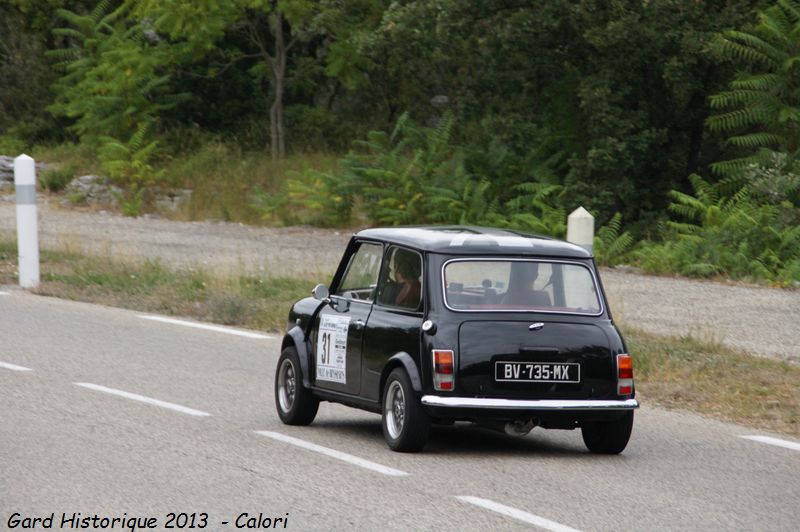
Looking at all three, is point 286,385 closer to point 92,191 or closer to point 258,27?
point 92,191

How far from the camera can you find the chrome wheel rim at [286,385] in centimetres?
987

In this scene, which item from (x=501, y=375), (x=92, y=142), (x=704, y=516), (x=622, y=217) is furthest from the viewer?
(x=92, y=142)

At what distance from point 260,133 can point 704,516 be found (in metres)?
31.0

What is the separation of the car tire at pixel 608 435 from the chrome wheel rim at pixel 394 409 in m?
1.18

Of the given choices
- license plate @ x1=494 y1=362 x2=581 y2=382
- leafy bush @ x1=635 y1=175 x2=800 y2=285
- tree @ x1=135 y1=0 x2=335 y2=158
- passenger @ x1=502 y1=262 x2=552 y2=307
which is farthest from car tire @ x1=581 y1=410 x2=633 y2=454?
tree @ x1=135 y1=0 x2=335 y2=158

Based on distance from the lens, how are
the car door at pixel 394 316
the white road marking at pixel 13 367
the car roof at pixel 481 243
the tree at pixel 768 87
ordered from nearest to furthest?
1. the car door at pixel 394 316
2. the car roof at pixel 481 243
3. the white road marking at pixel 13 367
4. the tree at pixel 768 87

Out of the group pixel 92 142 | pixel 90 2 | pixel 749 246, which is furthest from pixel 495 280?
pixel 90 2

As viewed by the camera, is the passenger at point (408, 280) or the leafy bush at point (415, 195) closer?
the passenger at point (408, 280)

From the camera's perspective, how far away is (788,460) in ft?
28.8

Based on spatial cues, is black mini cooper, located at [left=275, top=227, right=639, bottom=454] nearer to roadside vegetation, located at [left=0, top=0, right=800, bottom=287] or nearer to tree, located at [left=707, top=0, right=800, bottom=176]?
roadside vegetation, located at [left=0, top=0, right=800, bottom=287]

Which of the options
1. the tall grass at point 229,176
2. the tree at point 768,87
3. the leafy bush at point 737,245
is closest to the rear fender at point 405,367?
the leafy bush at point 737,245

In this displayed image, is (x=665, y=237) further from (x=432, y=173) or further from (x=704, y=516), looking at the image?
(x=704, y=516)

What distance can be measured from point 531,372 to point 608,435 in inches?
31.9

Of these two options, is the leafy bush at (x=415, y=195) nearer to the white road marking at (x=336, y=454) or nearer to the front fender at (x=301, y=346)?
the front fender at (x=301, y=346)
